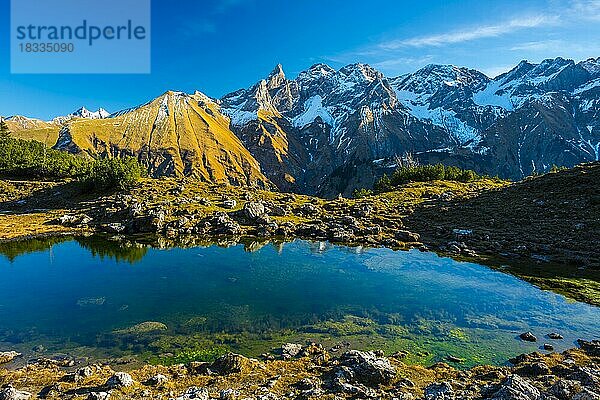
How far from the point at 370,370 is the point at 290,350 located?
294 inches

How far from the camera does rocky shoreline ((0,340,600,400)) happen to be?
19234 mm

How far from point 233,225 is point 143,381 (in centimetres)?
5499

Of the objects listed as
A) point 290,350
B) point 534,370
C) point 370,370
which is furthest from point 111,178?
point 534,370

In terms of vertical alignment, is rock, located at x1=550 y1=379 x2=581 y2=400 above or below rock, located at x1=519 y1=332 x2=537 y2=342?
above

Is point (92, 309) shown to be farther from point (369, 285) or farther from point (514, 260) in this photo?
point (514, 260)

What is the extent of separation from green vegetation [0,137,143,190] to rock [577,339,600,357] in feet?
356

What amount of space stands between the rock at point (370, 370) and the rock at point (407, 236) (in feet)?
159

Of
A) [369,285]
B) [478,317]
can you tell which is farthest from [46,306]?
[478,317]

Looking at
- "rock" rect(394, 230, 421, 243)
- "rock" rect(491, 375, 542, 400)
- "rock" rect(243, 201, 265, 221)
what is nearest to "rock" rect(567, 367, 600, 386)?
"rock" rect(491, 375, 542, 400)

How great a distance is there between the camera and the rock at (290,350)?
86.2 ft

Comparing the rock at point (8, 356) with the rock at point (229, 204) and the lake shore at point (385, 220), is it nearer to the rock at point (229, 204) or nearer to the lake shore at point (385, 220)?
the lake shore at point (385, 220)

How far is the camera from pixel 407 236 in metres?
69.8

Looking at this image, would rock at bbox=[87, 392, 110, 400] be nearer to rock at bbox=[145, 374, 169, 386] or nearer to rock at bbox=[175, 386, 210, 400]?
rock at bbox=[145, 374, 169, 386]

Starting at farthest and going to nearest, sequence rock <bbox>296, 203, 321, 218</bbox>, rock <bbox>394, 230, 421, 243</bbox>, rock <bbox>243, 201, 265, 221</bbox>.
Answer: rock <bbox>296, 203, 321, 218</bbox> < rock <bbox>243, 201, 265, 221</bbox> < rock <bbox>394, 230, 421, 243</bbox>
